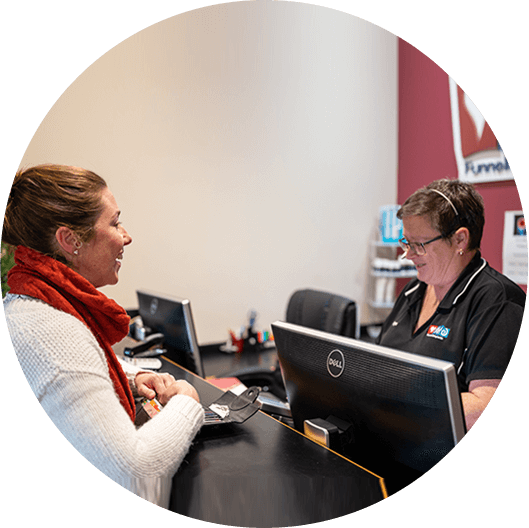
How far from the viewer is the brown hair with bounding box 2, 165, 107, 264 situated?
2.68 feet

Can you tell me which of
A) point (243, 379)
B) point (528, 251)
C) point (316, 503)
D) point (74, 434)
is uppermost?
point (528, 251)

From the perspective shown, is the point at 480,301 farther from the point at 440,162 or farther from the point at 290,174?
the point at 290,174

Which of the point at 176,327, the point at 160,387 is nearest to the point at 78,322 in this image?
the point at 160,387

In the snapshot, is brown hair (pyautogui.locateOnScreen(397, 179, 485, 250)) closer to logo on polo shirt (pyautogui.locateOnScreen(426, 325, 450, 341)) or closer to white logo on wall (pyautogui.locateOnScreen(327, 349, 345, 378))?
logo on polo shirt (pyautogui.locateOnScreen(426, 325, 450, 341))

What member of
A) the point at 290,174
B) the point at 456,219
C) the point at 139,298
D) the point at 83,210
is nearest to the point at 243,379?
the point at 139,298

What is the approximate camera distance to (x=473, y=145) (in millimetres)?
1233

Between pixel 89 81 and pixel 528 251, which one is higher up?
pixel 89 81

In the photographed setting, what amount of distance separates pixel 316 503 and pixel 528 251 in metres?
0.88

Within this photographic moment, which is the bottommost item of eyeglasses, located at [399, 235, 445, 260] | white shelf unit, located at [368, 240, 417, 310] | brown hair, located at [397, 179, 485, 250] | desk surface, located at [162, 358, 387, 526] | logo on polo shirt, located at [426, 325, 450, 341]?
desk surface, located at [162, 358, 387, 526]

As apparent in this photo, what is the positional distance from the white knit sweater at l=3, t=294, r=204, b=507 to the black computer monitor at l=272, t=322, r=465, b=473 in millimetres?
435

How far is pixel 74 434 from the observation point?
2.65ft

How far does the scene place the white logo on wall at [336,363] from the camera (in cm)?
104

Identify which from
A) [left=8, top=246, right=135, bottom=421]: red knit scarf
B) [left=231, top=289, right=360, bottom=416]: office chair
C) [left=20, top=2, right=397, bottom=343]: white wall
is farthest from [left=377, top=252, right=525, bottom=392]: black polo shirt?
[left=8, top=246, right=135, bottom=421]: red knit scarf

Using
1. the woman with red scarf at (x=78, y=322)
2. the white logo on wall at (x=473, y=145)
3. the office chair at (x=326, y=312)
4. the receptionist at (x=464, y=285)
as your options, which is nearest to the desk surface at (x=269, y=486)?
the woman with red scarf at (x=78, y=322)
